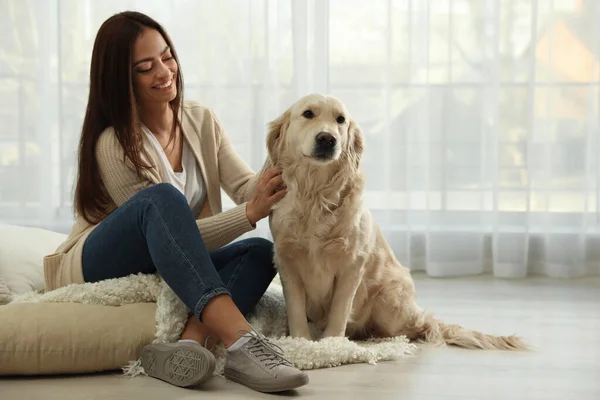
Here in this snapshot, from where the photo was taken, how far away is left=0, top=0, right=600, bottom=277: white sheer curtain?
392cm

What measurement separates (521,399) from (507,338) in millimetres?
565

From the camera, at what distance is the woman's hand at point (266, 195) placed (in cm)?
231

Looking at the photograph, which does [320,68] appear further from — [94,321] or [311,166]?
[94,321]

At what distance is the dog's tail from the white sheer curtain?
1494mm

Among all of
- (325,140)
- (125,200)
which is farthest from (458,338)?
(125,200)

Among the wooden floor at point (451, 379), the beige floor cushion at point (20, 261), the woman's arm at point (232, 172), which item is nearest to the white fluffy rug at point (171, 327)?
the wooden floor at point (451, 379)

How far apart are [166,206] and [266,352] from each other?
0.47 m

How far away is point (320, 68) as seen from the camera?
408 centimetres

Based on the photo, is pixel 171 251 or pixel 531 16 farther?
pixel 531 16

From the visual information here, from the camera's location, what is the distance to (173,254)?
2047 mm

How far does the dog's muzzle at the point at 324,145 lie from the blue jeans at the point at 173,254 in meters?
0.38

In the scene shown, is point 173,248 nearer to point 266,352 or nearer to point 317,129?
point 266,352

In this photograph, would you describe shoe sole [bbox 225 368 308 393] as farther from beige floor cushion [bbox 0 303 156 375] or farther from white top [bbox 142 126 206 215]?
white top [bbox 142 126 206 215]

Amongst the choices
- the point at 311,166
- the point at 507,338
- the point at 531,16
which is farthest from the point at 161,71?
the point at 531,16
